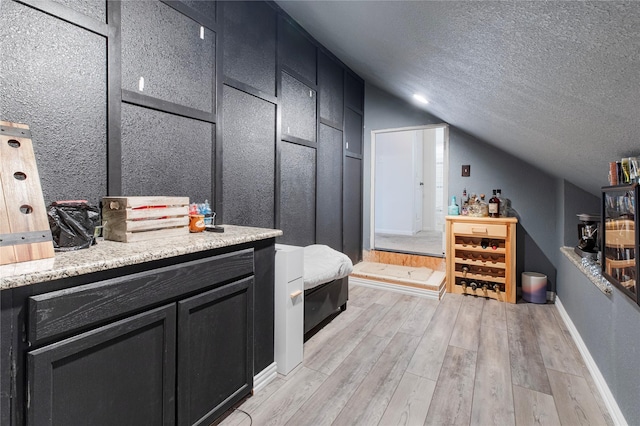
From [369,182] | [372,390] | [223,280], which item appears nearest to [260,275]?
[223,280]

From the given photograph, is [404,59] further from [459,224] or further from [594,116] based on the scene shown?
[459,224]

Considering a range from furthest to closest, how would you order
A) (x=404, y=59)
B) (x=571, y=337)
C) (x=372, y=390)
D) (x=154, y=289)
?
(x=571, y=337)
(x=404, y=59)
(x=372, y=390)
(x=154, y=289)

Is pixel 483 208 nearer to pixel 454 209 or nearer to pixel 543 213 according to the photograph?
pixel 454 209

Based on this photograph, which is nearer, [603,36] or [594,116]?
[603,36]

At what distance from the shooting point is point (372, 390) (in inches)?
67.1

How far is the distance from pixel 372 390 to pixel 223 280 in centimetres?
105

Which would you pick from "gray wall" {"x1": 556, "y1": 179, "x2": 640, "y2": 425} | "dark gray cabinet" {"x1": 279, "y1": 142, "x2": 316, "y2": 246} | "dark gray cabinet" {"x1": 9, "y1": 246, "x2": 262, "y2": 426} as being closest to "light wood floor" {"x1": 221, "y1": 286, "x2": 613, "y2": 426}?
"gray wall" {"x1": 556, "y1": 179, "x2": 640, "y2": 425}

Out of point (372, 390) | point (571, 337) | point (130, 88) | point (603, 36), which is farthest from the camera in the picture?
point (571, 337)

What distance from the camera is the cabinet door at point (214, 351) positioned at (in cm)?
124

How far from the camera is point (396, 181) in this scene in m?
6.16

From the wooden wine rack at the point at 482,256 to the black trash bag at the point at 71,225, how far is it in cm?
314

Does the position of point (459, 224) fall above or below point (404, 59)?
below

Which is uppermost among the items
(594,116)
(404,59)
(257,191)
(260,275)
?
(404,59)

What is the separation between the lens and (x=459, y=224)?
3.28 m
